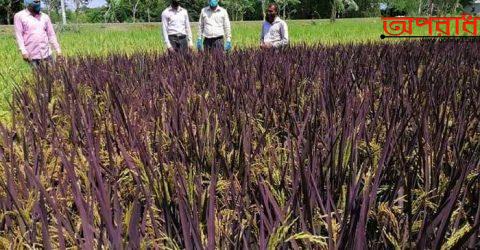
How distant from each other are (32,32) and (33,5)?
30 centimetres

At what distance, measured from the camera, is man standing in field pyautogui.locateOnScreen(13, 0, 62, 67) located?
4.95 metres

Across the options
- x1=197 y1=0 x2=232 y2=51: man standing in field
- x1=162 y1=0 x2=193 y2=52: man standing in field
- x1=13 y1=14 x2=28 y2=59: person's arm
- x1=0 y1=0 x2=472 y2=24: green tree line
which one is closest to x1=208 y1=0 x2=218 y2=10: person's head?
x1=197 y1=0 x2=232 y2=51: man standing in field

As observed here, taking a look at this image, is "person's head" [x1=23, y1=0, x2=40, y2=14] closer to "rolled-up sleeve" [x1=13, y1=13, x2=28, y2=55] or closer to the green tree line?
"rolled-up sleeve" [x1=13, y1=13, x2=28, y2=55]

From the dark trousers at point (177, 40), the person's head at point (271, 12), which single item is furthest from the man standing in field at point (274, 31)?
the dark trousers at point (177, 40)

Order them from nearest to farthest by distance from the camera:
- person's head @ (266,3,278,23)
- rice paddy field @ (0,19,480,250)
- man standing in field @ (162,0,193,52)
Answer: rice paddy field @ (0,19,480,250), person's head @ (266,3,278,23), man standing in field @ (162,0,193,52)

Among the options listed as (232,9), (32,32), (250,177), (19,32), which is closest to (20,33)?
(19,32)

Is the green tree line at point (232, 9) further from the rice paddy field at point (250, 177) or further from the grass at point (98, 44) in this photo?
the rice paddy field at point (250, 177)

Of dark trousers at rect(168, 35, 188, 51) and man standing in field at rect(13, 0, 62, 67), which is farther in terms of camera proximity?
dark trousers at rect(168, 35, 188, 51)

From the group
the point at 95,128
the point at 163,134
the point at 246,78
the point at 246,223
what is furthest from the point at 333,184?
the point at 246,78

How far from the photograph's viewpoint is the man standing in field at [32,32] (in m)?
4.95

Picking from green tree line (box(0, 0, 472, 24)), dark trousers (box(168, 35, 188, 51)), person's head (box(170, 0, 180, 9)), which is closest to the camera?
person's head (box(170, 0, 180, 9))

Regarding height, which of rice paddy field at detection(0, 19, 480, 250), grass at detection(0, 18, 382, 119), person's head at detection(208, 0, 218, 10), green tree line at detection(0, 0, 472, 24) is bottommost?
rice paddy field at detection(0, 19, 480, 250)

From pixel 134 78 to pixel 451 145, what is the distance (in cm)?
229

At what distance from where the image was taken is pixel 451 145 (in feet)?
4.81
